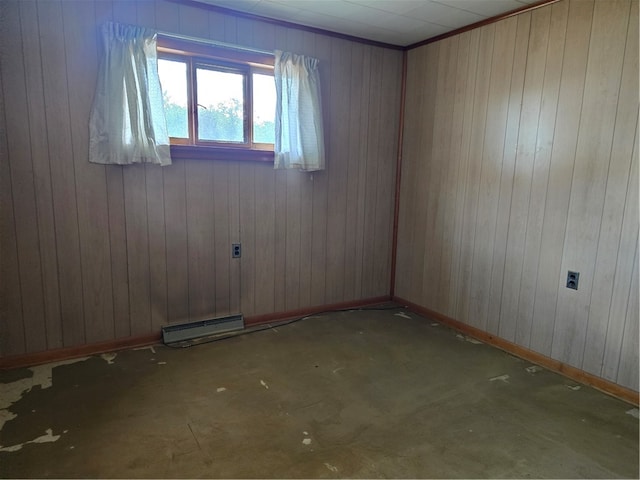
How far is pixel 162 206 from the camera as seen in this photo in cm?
294

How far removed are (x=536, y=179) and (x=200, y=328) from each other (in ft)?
8.78

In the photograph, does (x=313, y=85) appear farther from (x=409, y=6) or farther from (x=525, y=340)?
(x=525, y=340)

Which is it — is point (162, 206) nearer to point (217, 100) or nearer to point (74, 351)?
point (217, 100)

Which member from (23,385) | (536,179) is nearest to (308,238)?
(536,179)

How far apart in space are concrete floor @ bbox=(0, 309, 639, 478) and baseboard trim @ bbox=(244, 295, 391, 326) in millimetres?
406

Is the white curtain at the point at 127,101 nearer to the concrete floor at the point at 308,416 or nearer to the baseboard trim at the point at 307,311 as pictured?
the concrete floor at the point at 308,416

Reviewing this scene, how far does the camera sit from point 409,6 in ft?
9.30

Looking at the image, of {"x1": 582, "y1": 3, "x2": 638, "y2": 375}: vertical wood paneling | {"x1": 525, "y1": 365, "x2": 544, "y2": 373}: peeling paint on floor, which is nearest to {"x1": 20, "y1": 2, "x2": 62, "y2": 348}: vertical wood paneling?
{"x1": 525, "y1": 365, "x2": 544, "y2": 373}: peeling paint on floor

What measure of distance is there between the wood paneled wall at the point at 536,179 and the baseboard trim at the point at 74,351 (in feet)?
7.92

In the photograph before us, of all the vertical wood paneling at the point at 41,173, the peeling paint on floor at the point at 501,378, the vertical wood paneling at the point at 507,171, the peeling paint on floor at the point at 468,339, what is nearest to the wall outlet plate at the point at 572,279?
the vertical wood paneling at the point at 507,171

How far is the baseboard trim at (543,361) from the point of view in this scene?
2.41 meters

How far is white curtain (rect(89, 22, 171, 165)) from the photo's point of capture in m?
2.59

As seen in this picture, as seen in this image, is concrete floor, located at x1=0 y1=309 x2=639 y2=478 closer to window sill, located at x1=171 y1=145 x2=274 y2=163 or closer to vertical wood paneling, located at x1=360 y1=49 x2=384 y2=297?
vertical wood paneling, located at x1=360 y1=49 x2=384 y2=297

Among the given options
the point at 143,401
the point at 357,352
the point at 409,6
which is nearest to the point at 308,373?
the point at 357,352
